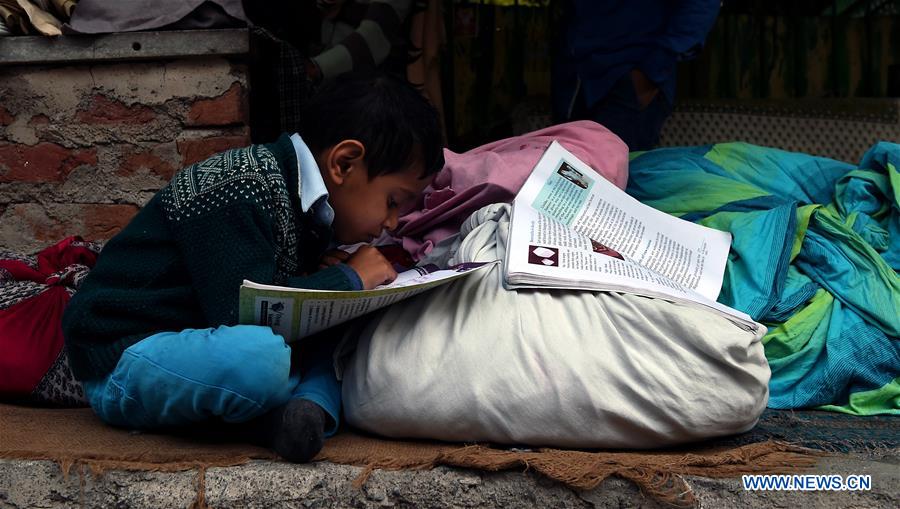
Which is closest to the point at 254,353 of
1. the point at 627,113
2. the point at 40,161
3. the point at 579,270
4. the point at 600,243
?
the point at 579,270

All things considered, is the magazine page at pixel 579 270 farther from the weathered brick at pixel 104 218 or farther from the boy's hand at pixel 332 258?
the weathered brick at pixel 104 218

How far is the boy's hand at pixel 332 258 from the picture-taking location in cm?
175

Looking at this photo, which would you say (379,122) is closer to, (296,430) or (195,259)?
(195,259)

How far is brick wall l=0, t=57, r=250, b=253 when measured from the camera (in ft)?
7.69

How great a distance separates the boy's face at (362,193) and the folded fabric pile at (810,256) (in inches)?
28.2

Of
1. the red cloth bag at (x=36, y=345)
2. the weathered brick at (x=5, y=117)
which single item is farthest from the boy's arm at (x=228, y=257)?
the weathered brick at (x=5, y=117)

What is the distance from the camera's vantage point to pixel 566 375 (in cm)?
145

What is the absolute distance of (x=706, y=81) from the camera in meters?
3.59

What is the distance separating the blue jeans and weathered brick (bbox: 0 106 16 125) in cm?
118

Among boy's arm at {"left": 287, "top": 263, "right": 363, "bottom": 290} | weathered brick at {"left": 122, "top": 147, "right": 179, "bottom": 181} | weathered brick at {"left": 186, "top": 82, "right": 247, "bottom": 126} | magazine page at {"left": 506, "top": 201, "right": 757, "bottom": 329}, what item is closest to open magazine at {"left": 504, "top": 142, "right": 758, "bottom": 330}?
magazine page at {"left": 506, "top": 201, "right": 757, "bottom": 329}

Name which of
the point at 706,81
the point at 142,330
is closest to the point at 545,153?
the point at 142,330

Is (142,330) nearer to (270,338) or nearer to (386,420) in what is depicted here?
(270,338)

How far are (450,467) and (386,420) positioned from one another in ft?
0.49

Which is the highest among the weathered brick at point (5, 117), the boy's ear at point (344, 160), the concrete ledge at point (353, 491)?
the boy's ear at point (344, 160)
